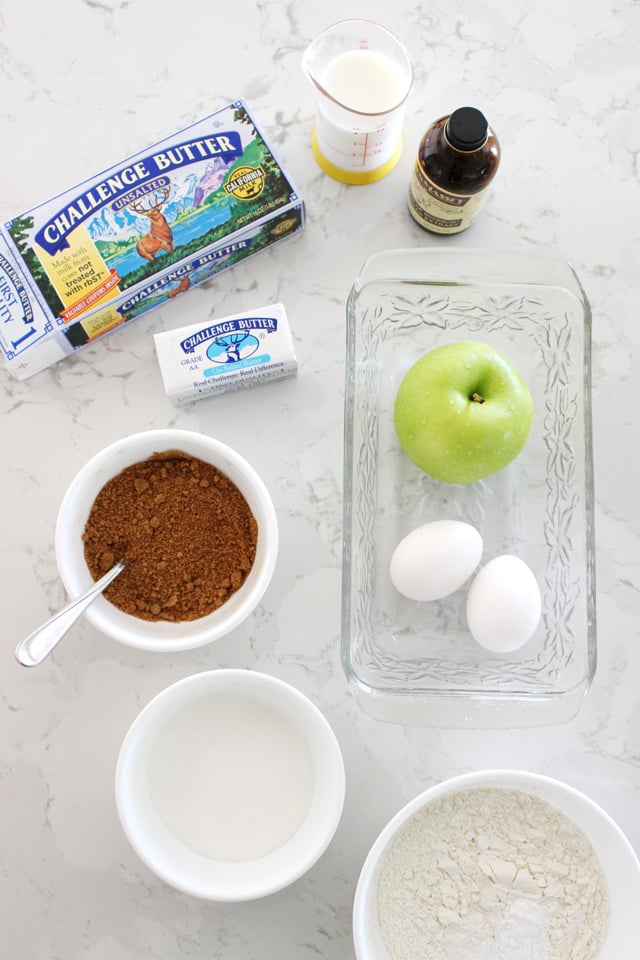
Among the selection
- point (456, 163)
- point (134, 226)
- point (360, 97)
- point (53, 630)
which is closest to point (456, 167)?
point (456, 163)

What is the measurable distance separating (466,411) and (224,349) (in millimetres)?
300

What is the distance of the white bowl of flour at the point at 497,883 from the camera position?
0.89 m

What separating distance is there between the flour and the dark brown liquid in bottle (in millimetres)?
707

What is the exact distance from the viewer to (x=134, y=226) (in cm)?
92

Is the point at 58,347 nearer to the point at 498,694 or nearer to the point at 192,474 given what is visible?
the point at 192,474

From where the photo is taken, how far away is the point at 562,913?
0.90 m

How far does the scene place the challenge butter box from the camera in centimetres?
92

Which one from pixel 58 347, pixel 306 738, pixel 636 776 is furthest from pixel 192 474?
pixel 636 776

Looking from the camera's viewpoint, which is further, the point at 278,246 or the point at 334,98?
the point at 278,246

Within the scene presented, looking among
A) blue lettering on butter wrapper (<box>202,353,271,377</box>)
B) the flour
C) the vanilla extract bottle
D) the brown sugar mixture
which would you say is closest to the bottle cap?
the vanilla extract bottle

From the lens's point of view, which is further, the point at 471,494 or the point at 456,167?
the point at 471,494

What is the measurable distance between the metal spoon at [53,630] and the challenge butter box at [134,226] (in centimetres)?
30

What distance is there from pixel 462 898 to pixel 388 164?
2.98ft

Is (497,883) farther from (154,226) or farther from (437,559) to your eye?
(154,226)
